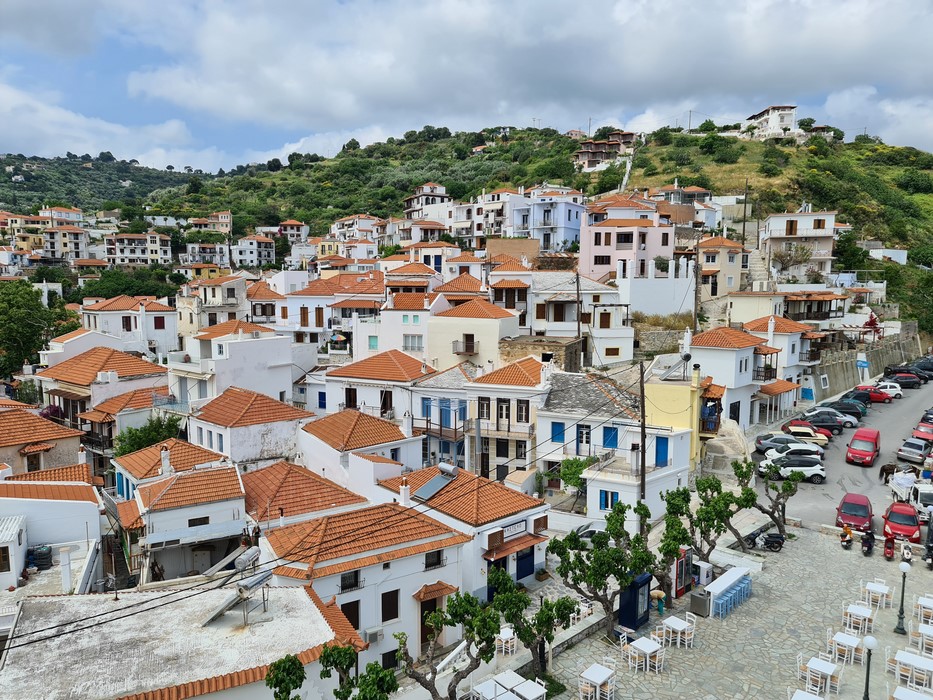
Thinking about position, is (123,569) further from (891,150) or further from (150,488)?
(891,150)

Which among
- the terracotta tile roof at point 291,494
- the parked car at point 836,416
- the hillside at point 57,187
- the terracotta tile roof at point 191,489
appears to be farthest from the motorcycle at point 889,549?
the hillside at point 57,187

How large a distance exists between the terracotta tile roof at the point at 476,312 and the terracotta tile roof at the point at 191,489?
19.5 meters

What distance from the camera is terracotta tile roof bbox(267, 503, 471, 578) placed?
1725 centimetres

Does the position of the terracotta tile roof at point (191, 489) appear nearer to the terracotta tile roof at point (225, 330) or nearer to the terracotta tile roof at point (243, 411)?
the terracotta tile roof at point (243, 411)

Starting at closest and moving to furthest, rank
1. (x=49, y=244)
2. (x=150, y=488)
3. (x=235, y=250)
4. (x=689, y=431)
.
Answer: (x=150, y=488) < (x=689, y=431) < (x=49, y=244) < (x=235, y=250)

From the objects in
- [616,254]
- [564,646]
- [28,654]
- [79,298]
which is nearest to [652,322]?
[616,254]

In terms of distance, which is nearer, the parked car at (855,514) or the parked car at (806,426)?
the parked car at (855,514)

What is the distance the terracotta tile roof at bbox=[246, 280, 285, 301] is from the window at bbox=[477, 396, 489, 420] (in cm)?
2446

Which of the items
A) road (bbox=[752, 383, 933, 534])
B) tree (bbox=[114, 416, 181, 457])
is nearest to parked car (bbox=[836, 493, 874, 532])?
road (bbox=[752, 383, 933, 534])

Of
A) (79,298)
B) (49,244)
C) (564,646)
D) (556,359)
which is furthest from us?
(49,244)

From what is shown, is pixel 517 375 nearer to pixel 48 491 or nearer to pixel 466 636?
pixel 466 636

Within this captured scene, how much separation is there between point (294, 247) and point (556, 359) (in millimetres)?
72725

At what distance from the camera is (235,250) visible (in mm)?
104000

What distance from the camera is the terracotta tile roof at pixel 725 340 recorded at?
114 ft
